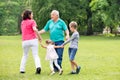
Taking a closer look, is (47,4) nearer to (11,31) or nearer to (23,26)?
(11,31)

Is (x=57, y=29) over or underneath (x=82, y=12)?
over

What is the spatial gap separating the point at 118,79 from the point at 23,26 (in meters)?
3.42

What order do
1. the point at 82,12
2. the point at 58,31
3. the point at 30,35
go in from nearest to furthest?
the point at 30,35 → the point at 58,31 → the point at 82,12

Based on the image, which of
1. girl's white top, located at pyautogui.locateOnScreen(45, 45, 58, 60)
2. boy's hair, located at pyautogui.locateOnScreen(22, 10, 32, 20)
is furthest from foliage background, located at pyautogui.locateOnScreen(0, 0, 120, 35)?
girl's white top, located at pyautogui.locateOnScreen(45, 45, 58, 60)

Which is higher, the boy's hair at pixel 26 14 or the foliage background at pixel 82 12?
the boy's hair at pixel 26 14

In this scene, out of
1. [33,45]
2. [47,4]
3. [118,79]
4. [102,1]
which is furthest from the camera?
[47,4]

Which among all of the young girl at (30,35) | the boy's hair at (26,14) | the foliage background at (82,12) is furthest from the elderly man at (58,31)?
the foliage background at (82,12)

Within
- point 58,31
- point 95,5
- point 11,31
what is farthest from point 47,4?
point 58,31

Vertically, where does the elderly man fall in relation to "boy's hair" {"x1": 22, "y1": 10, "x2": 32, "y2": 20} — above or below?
below

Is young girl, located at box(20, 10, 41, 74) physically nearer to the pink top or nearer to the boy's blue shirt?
the pink top

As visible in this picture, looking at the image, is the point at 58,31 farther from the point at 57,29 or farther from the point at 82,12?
the point at 82,12

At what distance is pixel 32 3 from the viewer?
2375 inches

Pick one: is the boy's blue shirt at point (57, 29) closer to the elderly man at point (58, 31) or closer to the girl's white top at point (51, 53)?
the elderly man at point (58, 31)

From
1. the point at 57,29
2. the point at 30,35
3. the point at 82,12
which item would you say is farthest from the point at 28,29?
the point at 82,12
